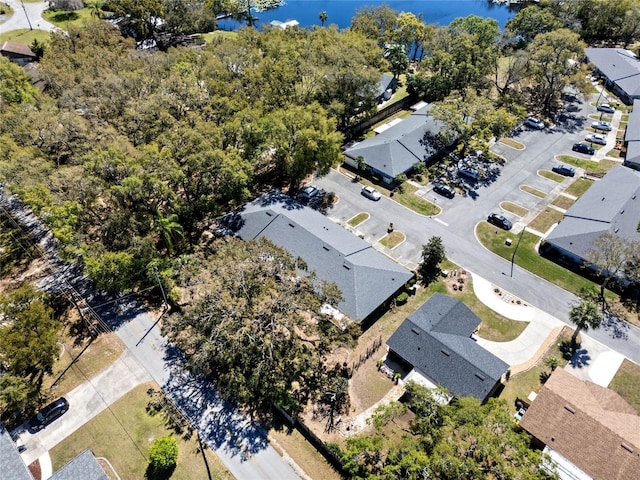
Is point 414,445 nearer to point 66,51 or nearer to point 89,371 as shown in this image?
point 89,371

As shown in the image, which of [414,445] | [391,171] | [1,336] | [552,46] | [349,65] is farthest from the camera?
[552,46]

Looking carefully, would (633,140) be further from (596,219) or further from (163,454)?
(163,454)

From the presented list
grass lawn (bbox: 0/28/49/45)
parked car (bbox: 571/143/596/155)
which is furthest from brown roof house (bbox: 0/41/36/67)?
Answer: parked car (bbox: 571/143/596/155)

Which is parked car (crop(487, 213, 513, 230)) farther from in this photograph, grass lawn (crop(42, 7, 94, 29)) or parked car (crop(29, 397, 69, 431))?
grass lawn (crop(42, 7, 94, 29))

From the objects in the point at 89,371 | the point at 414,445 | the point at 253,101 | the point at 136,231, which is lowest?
the point at 89,371

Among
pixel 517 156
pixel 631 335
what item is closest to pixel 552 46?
pixel 517 156

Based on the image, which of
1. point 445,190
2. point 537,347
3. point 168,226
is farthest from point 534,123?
point 168,226

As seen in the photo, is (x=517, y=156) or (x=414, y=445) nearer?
(x=414, y=445)
